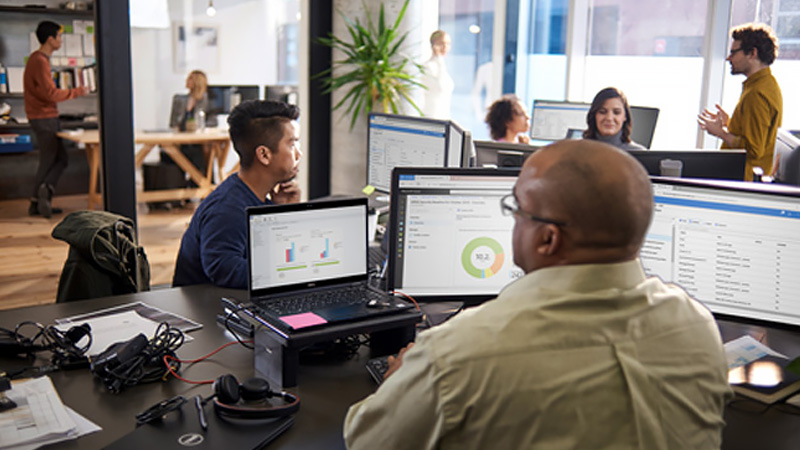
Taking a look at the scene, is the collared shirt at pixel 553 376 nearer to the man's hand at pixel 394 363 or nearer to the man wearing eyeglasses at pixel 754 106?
the man's hand at pixel 394 363

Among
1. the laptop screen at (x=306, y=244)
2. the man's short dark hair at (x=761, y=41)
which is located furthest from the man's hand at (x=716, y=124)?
the laptop screen at (x=306, y=244)

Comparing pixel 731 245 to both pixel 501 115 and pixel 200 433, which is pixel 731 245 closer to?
pixel 200 433

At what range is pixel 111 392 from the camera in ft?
5.48

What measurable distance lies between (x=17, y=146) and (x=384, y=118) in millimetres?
2046

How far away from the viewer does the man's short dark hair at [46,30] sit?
4.00 meters

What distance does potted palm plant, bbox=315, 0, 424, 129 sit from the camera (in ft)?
17.3

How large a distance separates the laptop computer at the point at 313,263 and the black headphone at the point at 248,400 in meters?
0.22

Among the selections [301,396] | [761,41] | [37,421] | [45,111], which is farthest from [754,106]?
[37,421]

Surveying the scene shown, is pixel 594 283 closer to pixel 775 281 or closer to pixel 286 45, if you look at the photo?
pixel 775 281

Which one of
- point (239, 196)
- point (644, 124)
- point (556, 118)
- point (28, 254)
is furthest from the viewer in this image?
point (556, 118)

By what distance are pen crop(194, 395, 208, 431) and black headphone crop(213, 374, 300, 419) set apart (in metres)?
0.03

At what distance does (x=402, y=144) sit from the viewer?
136 inches

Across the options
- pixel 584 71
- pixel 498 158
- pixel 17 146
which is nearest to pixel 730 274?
pixel 498 158

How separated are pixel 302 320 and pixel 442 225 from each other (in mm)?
553
